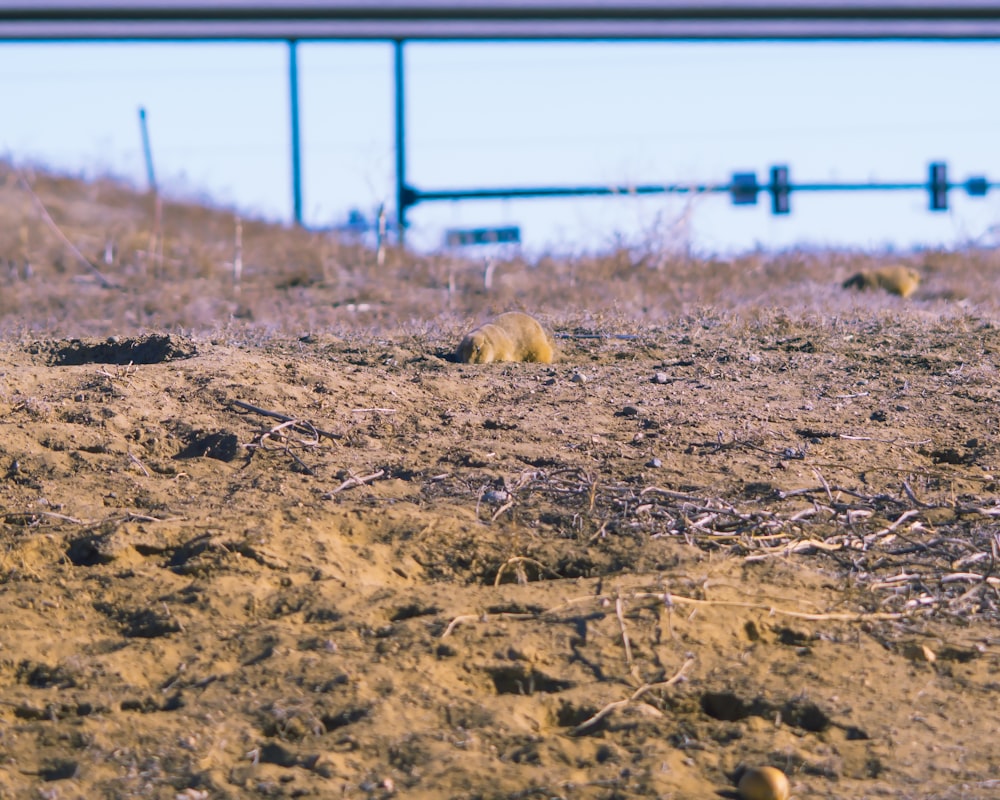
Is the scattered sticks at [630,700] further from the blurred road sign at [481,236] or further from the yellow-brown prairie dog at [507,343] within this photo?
the blurred road sign at [481,236]

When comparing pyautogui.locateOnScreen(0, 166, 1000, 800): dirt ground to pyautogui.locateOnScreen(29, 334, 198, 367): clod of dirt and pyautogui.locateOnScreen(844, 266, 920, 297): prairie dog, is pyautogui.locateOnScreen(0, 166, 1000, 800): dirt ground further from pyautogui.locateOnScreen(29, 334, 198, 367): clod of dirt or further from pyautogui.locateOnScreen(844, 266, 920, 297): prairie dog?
pyautogui.locateOnScreen(844, 266, 920, 297): prairie dog

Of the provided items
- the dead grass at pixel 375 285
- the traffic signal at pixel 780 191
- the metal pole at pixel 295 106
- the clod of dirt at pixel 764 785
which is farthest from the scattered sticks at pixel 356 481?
the traffic signal at pixel 780 191

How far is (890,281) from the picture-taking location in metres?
8.39

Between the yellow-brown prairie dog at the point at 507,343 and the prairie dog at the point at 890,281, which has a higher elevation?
the prairie dog at the point at 890,281

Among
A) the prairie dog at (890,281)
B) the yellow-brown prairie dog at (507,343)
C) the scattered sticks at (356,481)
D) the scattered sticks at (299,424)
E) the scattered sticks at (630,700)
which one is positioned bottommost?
the scattered sticks at (630,700)

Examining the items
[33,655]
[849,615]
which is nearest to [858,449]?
[849,615]

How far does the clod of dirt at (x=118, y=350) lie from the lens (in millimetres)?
4891

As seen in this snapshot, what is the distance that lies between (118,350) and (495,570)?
2.60 m

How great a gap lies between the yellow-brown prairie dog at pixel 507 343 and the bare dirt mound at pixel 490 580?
0.97ft

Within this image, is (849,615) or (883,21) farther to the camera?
(883,21)

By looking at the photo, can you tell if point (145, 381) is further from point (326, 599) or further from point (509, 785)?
point (509, 785)

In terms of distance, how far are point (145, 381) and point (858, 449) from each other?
2542 mm

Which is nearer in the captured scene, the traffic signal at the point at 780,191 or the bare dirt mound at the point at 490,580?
the bare dirt mound at the point at 490,580

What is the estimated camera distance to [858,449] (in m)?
4.00
